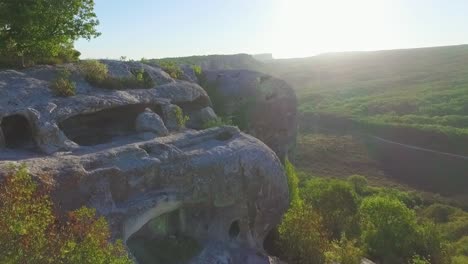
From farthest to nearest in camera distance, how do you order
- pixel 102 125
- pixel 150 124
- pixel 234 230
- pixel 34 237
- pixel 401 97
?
pixel 401 97 < pixel 234 230 < pixel 102 125 < pixel 150 124 < pixel 34 237

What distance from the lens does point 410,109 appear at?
122875 mm

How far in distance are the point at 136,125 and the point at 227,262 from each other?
802cm

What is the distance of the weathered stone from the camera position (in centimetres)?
2300

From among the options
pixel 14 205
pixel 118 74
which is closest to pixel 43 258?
pixel 14 205

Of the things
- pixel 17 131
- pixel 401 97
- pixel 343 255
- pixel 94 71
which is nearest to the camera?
pixel 17 131

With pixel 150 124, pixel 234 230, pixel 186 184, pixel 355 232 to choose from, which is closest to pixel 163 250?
pixel 186 184

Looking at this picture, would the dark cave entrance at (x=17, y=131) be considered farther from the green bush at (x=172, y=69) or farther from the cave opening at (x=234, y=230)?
the green bush at (x=172, y=69)

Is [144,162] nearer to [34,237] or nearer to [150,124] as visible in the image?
[150,124]

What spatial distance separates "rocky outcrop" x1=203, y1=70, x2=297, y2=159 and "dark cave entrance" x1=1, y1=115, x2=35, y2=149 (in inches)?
672

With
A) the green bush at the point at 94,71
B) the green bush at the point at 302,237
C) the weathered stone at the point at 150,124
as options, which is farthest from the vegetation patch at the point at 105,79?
the green bush at the point at 302,237

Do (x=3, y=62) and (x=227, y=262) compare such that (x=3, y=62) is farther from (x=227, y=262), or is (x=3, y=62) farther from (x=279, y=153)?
(x=279, y=153)

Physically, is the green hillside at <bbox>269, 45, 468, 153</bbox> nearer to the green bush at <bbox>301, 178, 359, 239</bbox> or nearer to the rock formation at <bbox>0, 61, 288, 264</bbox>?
the green bush at <bbox>301, 178, 359, 239</bbox>

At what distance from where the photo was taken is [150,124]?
2306cm

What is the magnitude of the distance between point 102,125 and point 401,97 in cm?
12491
